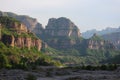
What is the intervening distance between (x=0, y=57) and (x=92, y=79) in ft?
338

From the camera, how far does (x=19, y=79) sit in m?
84.0

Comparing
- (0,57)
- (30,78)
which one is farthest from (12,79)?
(0,57)

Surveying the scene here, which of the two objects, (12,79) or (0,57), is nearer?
(12,79)

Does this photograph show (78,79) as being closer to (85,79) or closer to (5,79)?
(85,79)

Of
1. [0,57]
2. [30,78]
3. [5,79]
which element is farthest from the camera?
[0,57]

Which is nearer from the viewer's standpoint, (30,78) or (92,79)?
(30,78)

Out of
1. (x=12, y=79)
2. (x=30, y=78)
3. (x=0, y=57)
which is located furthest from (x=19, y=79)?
(x=0, y=57)

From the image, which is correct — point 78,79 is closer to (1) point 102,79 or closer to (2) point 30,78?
(1) point 102,79

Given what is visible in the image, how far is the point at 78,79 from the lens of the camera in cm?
8781

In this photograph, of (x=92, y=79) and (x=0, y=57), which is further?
(x=0, y=57)

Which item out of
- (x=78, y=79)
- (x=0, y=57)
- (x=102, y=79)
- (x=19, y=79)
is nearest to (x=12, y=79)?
(x=19, y=79)

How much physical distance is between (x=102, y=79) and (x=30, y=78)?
19082mm

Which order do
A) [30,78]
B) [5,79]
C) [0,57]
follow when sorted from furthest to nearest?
[0,57], [5,79], [30,78]

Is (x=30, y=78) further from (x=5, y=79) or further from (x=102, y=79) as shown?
(x=102, y=79)
